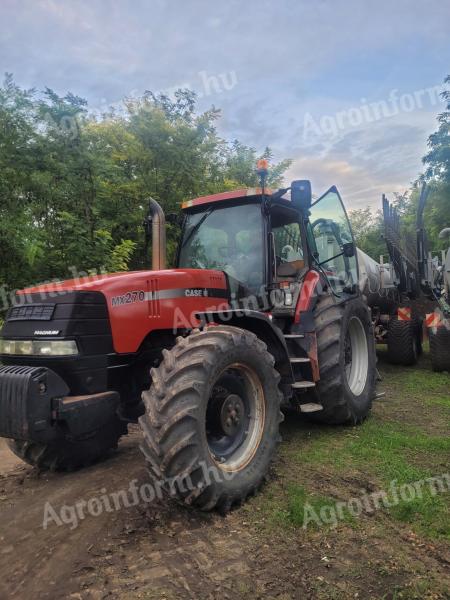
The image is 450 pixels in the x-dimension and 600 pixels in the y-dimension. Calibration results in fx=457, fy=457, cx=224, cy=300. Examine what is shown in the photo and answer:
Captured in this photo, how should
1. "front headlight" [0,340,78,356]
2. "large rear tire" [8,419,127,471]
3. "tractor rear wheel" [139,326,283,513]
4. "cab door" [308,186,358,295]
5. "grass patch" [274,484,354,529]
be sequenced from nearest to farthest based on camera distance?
1. "tractor rear wheel" [139,326,283,513]
2. "grass patch" [274,484,354,529]
3. "front headlight" [0,340,78,356]
4. "large rear tire" [8,419,127,471]
5. "cab door" [308,186,358,295]

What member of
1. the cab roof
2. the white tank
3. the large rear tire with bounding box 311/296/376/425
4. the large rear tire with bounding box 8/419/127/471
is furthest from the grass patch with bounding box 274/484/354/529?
the white tank

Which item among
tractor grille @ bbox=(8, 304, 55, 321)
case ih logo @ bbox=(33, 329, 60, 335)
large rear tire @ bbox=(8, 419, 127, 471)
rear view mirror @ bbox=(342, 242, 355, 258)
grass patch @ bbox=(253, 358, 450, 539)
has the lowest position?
grass patch @ bbox=(253, 358, 450, 539)

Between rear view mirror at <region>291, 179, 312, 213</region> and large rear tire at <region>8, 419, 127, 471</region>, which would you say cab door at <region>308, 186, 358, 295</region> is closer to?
rear view mirror at <region>291, 179, 312, 213</region>

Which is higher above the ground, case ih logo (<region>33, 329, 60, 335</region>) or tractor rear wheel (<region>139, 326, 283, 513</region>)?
case ih logo (<region>33, 329, 60, 335</region>)

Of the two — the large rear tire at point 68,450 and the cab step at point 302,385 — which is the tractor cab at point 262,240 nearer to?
the cab step at point 302,385

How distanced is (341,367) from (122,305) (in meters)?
2.40

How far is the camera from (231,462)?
130 inches

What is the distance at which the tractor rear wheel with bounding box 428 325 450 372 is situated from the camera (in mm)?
7707

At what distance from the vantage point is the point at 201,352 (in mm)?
3086

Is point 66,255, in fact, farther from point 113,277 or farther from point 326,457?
point 326,457

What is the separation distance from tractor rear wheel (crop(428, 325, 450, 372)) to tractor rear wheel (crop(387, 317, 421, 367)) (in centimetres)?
95

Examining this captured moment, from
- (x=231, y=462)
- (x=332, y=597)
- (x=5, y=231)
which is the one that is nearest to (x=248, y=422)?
(x=231, y=462)

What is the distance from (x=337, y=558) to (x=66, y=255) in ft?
22.2

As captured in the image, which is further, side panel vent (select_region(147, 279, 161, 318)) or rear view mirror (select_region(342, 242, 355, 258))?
rear view mirror (select_region(342, 242, 355, 258))
